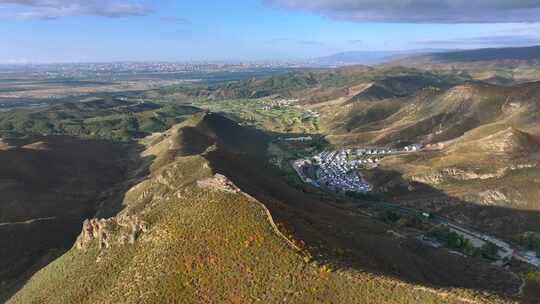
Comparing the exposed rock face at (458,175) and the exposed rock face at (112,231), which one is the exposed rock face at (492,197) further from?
the exposed rock face at (112,231)

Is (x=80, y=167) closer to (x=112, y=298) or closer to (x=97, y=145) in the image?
(x=97, y=145)

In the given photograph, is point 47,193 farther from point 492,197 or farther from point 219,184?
point 492,197

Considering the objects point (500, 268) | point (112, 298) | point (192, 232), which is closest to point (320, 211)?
point (500, 268)

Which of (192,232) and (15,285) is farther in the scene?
(15,285)

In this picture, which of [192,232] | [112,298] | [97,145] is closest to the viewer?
[112,298]

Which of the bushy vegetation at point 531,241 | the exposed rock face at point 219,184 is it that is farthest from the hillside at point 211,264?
the bushy vegetation at point 531,241

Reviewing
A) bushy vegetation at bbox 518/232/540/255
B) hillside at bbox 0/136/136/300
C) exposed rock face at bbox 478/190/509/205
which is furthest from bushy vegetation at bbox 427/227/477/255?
hillside at bbox 0/136/136/300
